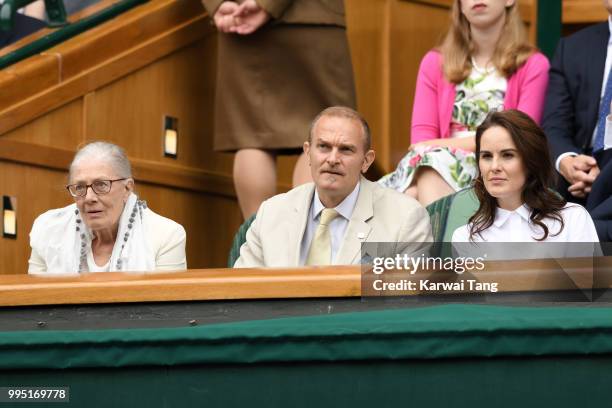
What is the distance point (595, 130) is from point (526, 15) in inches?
69.8

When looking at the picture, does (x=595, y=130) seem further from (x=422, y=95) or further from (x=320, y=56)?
(x=320, y=56)

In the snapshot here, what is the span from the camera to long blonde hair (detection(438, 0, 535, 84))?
5.30 m

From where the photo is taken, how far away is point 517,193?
416 cm

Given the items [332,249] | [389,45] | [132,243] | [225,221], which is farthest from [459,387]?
[389,45]

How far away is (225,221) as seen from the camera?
6141 millimetres

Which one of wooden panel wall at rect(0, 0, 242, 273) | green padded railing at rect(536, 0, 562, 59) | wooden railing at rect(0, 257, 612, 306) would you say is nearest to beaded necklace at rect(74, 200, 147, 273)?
wooden railing at rect(0, 257, 612, 306)

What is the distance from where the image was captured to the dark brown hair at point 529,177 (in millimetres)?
4093

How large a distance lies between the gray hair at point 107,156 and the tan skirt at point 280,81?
119 centimetres

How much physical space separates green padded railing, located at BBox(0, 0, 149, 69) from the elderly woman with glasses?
89 centimetres

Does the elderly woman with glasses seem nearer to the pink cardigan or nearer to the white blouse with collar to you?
the white blouse with collar

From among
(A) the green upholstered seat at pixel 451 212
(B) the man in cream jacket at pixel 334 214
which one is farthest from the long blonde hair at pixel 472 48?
(B) the man in cream jacket at pixel 334 214

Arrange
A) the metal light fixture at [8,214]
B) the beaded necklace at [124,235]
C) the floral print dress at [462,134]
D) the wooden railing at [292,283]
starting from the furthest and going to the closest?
the metal light fixture at [8,214] → the floral print dress at [462,134] → the beaded necklace at [124,235] → the wooden railing at [292,283]

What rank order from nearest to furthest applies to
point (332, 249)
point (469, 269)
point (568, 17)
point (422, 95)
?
point (469, 269), point (332, 249), point (422, 95), point (568, 17)

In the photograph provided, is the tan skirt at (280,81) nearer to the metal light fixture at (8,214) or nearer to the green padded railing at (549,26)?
the metal light fixture at (8,214)
